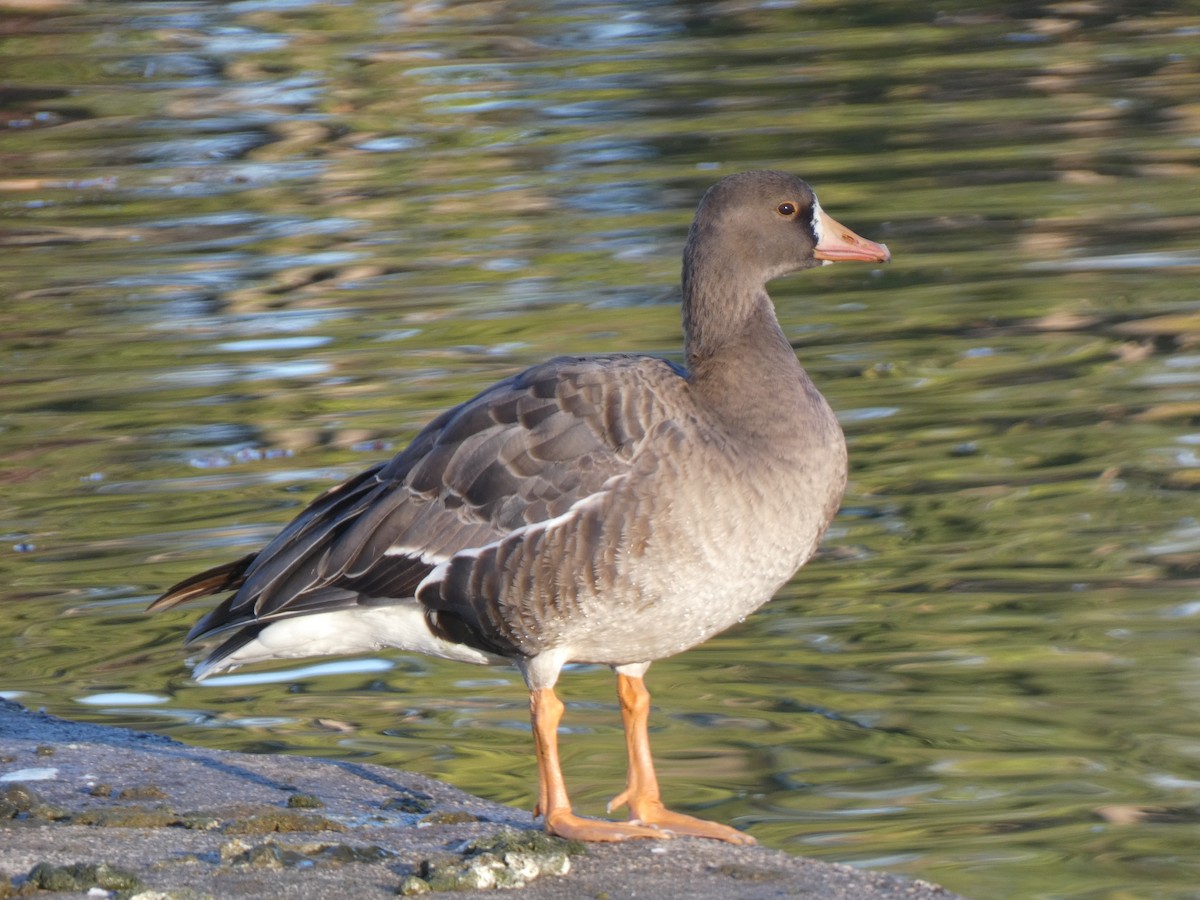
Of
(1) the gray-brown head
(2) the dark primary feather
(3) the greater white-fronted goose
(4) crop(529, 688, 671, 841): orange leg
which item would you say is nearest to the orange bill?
(1) the gray-brown head

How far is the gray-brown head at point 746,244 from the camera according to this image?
23.3 ft

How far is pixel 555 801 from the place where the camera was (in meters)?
6.50

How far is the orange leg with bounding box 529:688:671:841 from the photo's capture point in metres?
6.41

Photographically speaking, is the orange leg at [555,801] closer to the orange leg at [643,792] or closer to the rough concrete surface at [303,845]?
the rough concrete surface at [303,845]

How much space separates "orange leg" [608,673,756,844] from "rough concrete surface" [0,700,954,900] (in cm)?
9

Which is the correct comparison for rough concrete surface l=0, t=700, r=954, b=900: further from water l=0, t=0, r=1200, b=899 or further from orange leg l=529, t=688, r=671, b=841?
water l=0, t=0, r=1200, b=899

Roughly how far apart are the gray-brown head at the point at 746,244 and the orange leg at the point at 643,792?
1.22 meters

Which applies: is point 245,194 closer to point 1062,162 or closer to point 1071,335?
point 1062,162

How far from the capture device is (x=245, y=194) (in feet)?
62.2

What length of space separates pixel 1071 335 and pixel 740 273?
248 inches

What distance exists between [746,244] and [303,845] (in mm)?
2592

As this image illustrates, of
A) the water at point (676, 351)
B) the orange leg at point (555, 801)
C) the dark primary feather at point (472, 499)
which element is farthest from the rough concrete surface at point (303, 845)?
the water at point (676, 351)

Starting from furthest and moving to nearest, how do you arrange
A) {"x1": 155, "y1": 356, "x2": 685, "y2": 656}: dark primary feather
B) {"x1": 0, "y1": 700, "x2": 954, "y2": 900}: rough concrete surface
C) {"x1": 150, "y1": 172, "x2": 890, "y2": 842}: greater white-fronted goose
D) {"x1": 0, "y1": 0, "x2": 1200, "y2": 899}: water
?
1. {"x1": 0, "y1": 0, "x2": 1200, "y2": 899}: water
2. {"x1": 155, "y1": 356, "x2": 685, "y2": 656}: dark primary feather
3. {"x1": 150, "y1": 172, "x2": 890, "y2": 842}: greater white-fronted goose
4. {"x1": 0, "y1": 700, "x2": 954, "y2": 900}: rough concrete surface

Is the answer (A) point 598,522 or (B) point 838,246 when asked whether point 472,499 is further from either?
(B) point 838,246
